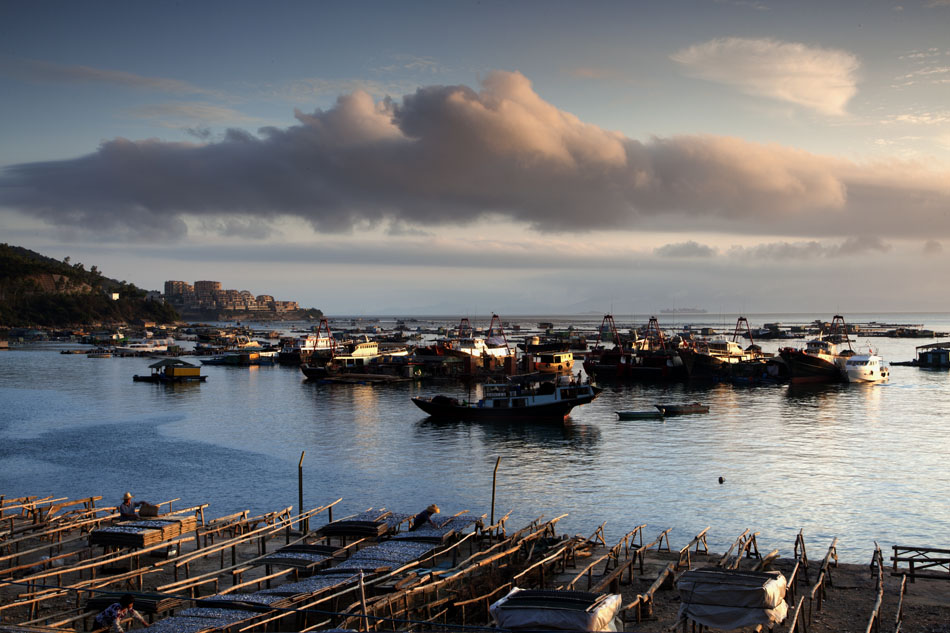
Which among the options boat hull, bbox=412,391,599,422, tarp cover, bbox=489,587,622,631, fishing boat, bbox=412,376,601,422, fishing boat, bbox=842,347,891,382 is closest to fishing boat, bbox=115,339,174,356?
boat hull, bbox=412,391,599,422

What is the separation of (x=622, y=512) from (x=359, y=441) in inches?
1017

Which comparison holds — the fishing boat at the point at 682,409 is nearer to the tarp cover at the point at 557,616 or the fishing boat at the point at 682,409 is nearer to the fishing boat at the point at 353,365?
the fishing boat at the point at 353,365

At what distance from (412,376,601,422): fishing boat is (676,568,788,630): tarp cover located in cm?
4593

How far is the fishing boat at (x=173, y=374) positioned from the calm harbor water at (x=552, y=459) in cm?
1446

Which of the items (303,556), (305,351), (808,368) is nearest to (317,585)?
(303,556)

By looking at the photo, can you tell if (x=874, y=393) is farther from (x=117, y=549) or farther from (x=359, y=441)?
(x=117, y=549)

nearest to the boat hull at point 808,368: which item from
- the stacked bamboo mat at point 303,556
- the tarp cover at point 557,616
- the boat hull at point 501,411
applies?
the boat hull at point 501,411

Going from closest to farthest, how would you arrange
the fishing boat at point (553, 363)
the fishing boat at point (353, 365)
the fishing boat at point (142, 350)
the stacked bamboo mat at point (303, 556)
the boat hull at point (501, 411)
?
the stacked bamboo mat at point (303, 556)
the boat hull at point (501, 411)
the fishing boat at point (553, 363)
the fishing boat at point (353, 365)
the fishing boat at point (142, 350)

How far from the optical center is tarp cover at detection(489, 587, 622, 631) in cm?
1351

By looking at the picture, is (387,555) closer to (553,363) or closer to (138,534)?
(138,534)

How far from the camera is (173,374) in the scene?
99.1m

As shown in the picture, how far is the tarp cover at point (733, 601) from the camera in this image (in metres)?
15.0

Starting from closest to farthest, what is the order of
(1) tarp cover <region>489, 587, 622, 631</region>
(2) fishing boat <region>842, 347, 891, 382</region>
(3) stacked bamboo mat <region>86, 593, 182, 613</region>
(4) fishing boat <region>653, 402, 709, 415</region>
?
(1) tarp cover <region>489, 587, 622, 631</region>, (3) stacked bamboo mat <region>86, 593, 182, 613</region>, (4) fishing boat <region>653, 402, 709, 415</region>, (2) fishing boat <region>842, 347, 891, 382</region>

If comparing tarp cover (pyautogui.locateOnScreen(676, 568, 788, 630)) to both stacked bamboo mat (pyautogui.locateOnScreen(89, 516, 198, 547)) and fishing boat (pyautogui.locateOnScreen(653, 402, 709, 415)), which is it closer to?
stacked bamboo mat (pyautogui.locateOnScreen(89, 516, 198, 547))
